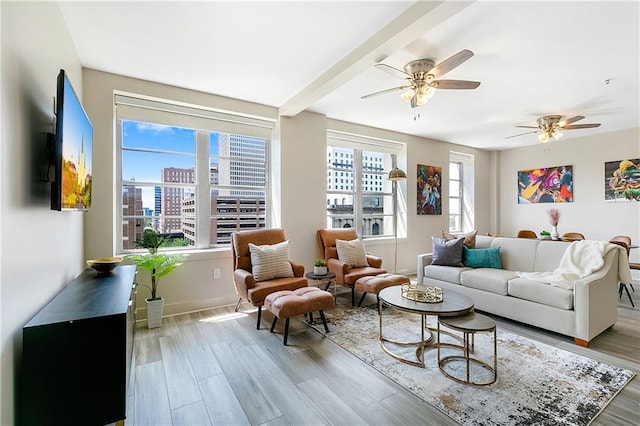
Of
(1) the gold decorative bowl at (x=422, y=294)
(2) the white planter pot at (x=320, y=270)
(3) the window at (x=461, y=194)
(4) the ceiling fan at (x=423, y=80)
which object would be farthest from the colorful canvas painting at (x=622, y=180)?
(2) the white planter pot at (x=320, y=270)

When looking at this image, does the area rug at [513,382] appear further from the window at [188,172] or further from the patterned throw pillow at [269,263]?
the window at [188,172]

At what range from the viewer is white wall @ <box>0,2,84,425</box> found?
1300 millimetres

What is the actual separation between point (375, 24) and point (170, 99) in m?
2.48

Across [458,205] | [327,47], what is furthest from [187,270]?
[458,205]

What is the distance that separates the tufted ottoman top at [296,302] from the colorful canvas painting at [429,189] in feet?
11.9

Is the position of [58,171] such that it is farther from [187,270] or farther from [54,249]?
[187,270]

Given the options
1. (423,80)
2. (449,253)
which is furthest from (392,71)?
(449,253)

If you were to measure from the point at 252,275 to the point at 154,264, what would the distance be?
98 cm

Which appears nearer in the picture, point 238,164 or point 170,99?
point 170,99

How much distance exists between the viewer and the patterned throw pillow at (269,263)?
340 cm

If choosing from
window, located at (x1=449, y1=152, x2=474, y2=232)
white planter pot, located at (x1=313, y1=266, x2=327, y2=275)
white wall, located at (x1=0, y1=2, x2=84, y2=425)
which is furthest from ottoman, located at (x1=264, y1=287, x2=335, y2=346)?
window, located at (x1=449, y1=152, x2=474, y2=232)

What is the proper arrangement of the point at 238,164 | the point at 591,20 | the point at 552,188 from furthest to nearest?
1. the point at 552,188
2. the point at 238,164
3. the point at 591,20

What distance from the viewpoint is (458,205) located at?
7027 millimetres

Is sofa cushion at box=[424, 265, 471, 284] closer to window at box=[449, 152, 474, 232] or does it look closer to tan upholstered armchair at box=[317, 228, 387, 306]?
tan upholstered armchair at box=[317, 228, 387, 306]
